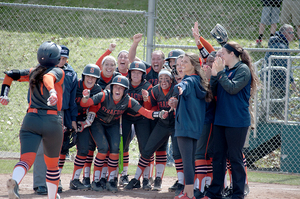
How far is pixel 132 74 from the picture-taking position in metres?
5.02

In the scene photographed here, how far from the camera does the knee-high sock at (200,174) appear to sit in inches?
165

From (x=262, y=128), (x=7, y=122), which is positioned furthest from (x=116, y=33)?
(x=262, y=128)

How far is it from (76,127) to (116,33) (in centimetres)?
790

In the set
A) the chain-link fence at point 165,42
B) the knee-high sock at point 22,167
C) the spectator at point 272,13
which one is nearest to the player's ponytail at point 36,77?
the knee-high sock at point 22,167

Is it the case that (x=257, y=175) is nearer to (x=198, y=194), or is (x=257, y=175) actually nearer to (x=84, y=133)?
(x=198, y=194)

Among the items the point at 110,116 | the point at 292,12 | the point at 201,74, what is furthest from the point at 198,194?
the point at 292,12

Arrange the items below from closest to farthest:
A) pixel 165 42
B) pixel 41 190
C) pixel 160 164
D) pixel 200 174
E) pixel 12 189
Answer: pixel 12 189 < pixel 200 174 < pixel 41 190 < pixel 160 164 < pixel 165 42

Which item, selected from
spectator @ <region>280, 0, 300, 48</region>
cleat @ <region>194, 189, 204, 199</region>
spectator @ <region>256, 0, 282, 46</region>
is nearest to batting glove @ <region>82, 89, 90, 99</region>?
cleat @ <region>194, 189, 204, 199</region>

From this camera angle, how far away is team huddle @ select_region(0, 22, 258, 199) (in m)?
3.43

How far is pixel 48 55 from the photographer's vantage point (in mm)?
3494

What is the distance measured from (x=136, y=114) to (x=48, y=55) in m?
1.94

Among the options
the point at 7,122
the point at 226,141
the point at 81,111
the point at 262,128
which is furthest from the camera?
the point at 7,122

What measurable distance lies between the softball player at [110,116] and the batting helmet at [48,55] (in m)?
1.15

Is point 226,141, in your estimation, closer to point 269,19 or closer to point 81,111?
point 81,111
